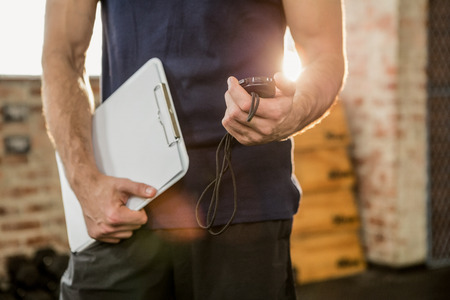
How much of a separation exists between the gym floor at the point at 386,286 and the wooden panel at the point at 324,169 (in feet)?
2.11

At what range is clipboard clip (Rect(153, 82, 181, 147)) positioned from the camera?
778 mm

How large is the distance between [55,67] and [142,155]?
0.81ft

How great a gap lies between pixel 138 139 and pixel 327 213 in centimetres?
262

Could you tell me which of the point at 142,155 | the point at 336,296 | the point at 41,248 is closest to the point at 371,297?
the point at 336,296

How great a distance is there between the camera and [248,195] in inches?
32.4

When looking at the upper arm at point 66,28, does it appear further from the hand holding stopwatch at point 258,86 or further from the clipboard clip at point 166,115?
the hand holding stopwatch at point 258,86

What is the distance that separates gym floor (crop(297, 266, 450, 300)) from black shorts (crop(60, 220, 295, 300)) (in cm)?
224

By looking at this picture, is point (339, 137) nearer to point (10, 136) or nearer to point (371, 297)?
point (371, 297)

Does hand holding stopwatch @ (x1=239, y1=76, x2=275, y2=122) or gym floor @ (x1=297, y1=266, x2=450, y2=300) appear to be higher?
hand holding stopwatch @ (x1=239, y1=76, x2=275, y2=122)

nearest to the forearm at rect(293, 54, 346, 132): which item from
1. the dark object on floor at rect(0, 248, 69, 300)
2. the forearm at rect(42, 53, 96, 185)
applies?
the forearm at rect(42, 53, 96, 185)

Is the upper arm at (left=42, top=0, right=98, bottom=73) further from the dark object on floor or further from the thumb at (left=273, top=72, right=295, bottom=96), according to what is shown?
the dark object on floor

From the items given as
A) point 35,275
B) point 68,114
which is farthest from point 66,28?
point 35,275

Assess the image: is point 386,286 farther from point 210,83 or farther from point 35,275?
point 210,83

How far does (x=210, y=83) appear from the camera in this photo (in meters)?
0.82
